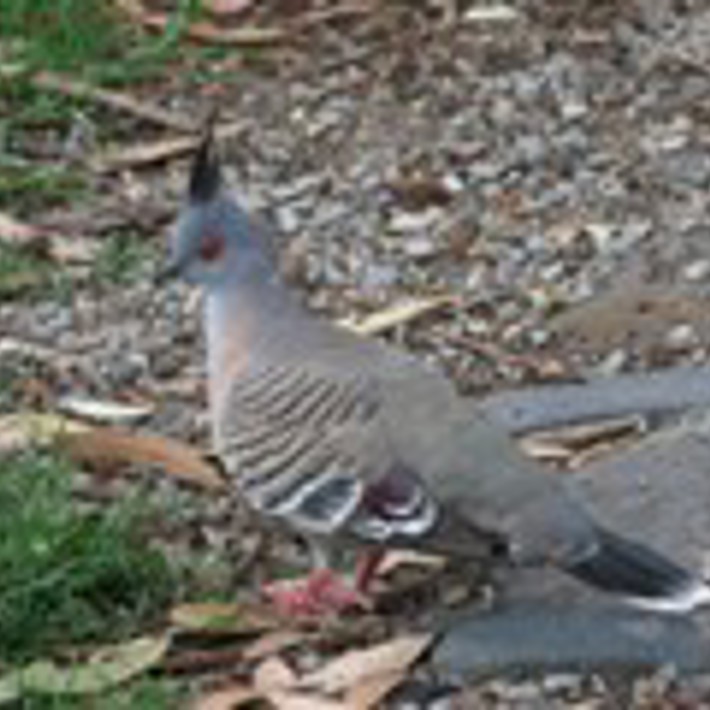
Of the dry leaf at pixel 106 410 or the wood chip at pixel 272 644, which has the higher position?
the dry leaf at pixel 106 410

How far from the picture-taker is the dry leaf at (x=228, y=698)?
17.0ft

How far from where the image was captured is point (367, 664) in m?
5.27

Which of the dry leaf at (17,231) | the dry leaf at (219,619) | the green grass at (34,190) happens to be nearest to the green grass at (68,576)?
the dry leaf at (219,619)

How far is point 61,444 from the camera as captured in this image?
606cm

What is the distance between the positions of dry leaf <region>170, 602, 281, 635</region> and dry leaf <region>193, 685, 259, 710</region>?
0.18m

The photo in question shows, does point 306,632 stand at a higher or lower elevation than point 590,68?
lower

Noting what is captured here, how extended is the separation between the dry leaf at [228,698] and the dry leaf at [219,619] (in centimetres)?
18

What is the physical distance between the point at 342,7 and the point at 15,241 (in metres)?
1.55

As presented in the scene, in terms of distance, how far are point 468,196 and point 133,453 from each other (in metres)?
1.56

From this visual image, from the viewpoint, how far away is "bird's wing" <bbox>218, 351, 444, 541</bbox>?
5.20 metres

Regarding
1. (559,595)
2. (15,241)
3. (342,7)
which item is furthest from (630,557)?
(342,7)

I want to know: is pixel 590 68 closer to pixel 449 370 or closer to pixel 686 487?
pixel 449 370

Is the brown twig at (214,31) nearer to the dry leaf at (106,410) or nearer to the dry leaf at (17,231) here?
the dry leaf at (17,231)

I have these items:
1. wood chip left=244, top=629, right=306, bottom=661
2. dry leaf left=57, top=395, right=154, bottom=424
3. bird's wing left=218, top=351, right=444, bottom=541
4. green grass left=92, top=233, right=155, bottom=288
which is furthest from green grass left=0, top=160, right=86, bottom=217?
wood chip left=244, top=629, right=306, bottom=661
